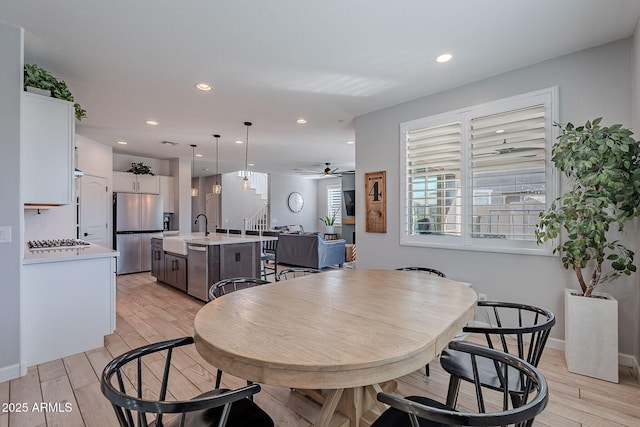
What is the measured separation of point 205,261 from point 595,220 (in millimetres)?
4075

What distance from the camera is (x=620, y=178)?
2.16 meters

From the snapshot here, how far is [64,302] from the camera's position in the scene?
8.89 feet

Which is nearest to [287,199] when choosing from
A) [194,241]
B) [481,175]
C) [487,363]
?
[194,241]

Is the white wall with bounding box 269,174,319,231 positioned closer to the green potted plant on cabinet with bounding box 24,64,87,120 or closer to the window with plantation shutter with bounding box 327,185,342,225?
the window with plantation shutter with bounding box 327,185,342,225

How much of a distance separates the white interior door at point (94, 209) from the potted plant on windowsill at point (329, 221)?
6727mm

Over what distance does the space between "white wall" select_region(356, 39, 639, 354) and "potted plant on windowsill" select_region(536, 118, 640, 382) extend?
287mm

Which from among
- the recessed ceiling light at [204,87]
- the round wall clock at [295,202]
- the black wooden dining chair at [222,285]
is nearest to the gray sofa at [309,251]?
the round wall clock at [295,202]

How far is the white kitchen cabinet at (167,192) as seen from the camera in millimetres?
7215

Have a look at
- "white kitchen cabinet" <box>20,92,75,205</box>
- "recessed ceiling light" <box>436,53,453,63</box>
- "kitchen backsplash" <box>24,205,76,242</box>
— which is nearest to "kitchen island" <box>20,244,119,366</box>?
"white kitchen cabinet" <box>20,92,75,205</box>

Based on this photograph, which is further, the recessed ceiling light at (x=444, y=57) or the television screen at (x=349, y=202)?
the television screen at (x=349, y=202)

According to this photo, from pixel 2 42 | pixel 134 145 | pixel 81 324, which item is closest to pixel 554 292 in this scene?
pixel 81 324

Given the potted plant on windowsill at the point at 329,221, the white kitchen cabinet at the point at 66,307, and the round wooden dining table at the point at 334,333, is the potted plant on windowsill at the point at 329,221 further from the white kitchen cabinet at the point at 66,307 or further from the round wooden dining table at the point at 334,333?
the round wooden dining table at the point at 334,333

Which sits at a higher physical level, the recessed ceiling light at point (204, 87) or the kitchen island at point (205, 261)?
the recessed ceiling light at point (204, 87)

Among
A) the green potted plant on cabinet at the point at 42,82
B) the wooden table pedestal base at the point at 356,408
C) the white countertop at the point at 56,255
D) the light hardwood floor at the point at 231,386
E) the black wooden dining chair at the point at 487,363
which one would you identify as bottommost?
the light hardwood floor at the point at 231,386
